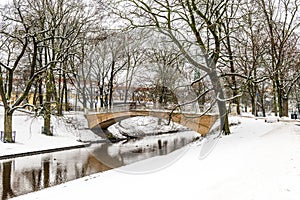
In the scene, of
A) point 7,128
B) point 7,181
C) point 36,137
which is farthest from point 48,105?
point 7,181

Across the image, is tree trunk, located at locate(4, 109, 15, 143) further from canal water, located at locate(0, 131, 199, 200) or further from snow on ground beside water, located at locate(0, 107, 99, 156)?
canal water, located at locate(0, 131, 199, 200)

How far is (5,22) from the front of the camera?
15.9 m

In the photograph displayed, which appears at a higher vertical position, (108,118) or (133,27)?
(133,27)

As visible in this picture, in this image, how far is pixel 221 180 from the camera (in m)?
6.01

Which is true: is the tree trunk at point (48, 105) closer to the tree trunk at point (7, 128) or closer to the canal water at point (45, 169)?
the tree trunk at point (7, 128)

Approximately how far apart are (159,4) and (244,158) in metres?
6.76

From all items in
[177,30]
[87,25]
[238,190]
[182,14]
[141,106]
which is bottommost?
[238,190]

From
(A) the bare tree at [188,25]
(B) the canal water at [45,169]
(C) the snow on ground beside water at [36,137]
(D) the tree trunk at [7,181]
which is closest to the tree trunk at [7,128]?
(C) the snow on ground beside water at [36,137]

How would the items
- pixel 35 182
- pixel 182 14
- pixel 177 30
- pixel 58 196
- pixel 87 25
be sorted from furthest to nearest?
pixel 87 25
pixel 182 14
pixel 177 30
pixel 35 182
pixel 58 196

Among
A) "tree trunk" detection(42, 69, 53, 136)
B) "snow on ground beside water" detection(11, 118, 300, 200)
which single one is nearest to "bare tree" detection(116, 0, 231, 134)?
"snow on ground beside water" detection(11, 118, 300, 200)

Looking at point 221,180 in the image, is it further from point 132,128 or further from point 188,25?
point 132,128

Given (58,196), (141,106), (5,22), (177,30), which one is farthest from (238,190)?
(141,106)

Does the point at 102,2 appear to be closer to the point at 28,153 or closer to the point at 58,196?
the point at 58,196

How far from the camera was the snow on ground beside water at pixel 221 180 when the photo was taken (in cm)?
515
